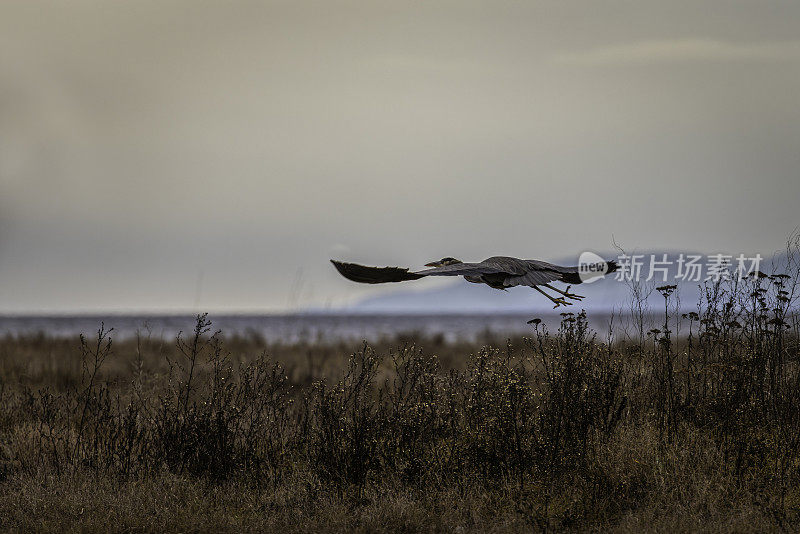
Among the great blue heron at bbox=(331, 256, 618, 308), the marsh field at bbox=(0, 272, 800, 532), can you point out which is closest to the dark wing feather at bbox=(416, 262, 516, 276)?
the great blue heron at bbox=(331, 256, 618, 308)

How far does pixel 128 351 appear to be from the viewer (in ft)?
86.4

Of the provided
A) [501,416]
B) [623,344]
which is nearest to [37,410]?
[501,416]

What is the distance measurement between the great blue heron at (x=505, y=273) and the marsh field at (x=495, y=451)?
2.04ft

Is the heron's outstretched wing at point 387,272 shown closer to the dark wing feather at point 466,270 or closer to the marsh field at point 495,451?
the dark wing feather at point 466,270

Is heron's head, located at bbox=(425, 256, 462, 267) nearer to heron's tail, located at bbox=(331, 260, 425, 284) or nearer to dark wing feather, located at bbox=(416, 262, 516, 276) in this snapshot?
dark wing feather, located at bbox=(416, 262, 516, 276)

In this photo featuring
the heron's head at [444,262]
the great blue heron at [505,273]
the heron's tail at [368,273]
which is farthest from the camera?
the heron's head at [444,262]

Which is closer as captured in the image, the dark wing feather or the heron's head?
the dark wing feather

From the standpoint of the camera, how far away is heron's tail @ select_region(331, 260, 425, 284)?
7.37m

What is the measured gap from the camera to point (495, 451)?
8.84 metres

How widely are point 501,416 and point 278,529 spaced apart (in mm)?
2743

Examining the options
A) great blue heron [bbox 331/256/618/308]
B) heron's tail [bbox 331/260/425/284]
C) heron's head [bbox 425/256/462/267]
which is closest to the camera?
heron's tail [bbox 331/260/425/284]

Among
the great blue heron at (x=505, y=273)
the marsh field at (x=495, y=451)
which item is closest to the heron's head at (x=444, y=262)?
the great blue heron at (x=505, y=273)

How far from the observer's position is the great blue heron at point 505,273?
25.9 feet

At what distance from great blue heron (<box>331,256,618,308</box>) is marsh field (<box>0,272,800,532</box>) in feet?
2.04
